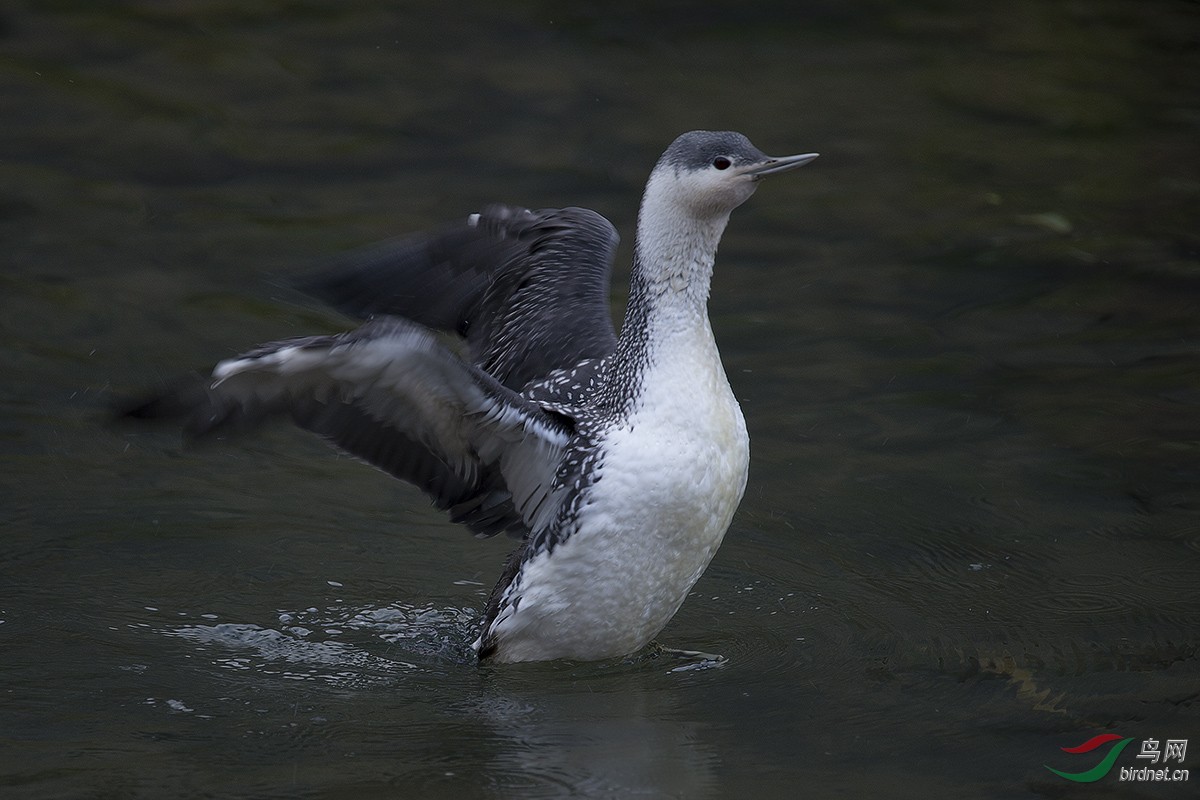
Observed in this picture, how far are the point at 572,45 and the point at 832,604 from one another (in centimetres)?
669

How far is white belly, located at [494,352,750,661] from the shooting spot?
5113 mm

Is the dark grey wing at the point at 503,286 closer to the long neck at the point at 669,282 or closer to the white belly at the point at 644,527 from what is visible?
the long neck at the point at 669,282

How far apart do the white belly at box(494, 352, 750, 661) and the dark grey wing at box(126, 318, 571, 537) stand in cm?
23

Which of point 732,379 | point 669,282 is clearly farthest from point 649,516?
point 732,379

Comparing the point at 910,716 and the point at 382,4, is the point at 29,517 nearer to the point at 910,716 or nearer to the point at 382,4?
the point at 910,716

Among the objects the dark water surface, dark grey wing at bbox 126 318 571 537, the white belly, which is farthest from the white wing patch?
the dark water surface

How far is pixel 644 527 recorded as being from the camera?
16.9 feet

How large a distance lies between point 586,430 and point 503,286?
1.30 meters

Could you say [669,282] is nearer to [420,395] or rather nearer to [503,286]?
[420,395]

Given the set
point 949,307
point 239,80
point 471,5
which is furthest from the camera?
point 471,5

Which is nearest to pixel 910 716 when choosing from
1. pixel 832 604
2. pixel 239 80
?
pixel 832 604

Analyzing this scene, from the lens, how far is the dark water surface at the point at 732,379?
4914 millimetres

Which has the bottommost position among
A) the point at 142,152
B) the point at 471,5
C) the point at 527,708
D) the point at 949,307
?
the point at 527,708

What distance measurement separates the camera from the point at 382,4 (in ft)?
39.8
